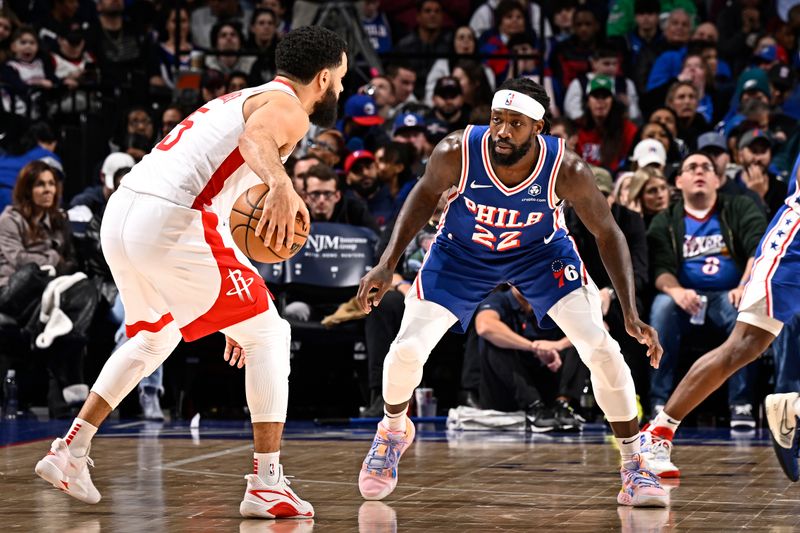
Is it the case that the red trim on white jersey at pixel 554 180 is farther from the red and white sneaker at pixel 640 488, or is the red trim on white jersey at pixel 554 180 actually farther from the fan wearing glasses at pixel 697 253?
the fan wearing glasses at pixel 697 253

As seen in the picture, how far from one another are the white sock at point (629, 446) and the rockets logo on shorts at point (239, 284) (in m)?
1.78

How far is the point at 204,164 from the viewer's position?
17.2 ft

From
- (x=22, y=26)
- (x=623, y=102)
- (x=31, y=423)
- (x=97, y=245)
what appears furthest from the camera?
(x=22, y=26)

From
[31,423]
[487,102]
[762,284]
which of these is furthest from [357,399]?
[762,284]

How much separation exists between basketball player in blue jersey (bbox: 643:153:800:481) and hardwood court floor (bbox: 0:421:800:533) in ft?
0.96

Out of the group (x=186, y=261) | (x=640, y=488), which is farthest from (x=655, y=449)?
(x=186, y=261)

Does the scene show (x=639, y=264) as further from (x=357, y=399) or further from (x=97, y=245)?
(x=97, y=245)

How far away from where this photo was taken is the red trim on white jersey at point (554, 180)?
5.83 meters

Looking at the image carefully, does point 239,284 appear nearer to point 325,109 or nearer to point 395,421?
point 325,109

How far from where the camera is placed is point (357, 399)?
35.0 ft

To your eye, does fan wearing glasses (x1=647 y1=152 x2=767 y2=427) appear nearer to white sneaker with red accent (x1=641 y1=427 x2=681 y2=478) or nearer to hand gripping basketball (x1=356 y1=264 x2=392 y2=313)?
white sneaker with red accent (x1=641 y1=427 x2=681 y2=478)

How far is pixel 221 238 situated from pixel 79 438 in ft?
3.51

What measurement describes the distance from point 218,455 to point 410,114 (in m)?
5.06

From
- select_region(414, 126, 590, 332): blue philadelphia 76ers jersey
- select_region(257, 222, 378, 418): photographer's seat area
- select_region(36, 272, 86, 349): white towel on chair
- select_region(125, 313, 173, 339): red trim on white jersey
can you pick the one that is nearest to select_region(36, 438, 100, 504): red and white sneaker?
select_region(125, 313, 173, 339): red trim on white jersey
